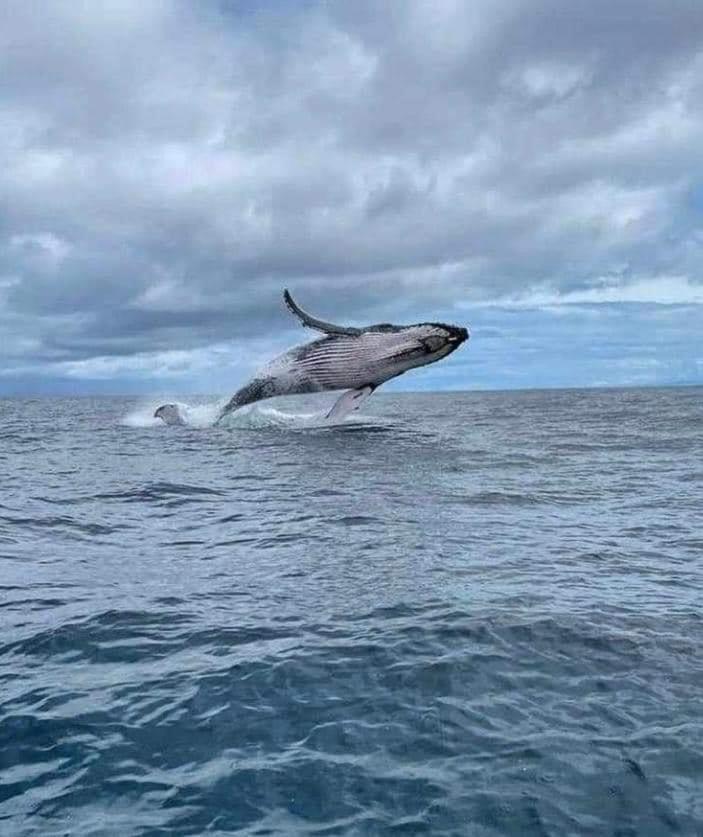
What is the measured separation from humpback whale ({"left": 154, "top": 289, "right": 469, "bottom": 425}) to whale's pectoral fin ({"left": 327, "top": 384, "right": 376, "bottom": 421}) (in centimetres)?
56

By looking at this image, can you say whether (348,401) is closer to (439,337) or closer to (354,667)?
(439,337)

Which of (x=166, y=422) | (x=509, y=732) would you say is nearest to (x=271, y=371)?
(x=166, y=422)

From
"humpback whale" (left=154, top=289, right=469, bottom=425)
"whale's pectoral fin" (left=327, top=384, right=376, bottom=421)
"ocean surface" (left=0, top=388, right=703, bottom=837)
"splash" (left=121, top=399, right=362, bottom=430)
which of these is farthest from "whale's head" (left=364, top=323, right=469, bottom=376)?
"ocean surface" (left=0, top=388, right=703, bottom=837)

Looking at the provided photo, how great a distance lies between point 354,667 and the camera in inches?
266

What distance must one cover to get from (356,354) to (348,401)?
2882mm

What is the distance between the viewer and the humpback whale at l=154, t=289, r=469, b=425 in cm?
2739

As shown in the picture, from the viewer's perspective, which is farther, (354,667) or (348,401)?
(348,401)

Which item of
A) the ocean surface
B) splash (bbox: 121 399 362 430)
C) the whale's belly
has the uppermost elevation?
the whale's belly

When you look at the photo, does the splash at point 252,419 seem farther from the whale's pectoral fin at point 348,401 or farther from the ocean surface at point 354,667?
→ the ocean surface at point 354,667

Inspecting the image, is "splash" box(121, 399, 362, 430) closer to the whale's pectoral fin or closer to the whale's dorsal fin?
the whale's pectoral fin

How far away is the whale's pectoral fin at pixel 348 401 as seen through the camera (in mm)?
29308

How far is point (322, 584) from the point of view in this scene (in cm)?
920

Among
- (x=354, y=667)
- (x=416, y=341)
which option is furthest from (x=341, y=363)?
(x=354, y=667)

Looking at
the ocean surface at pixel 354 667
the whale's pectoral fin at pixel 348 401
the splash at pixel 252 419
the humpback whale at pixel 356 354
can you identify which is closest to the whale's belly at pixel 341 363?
the humpback whale at pixel 356 354
